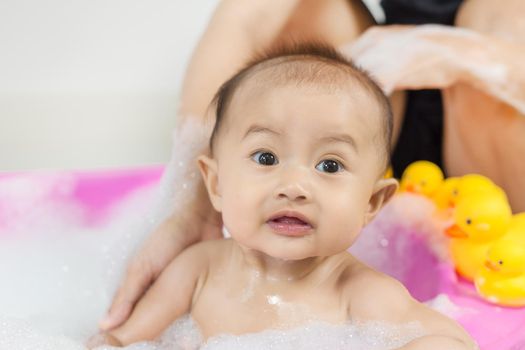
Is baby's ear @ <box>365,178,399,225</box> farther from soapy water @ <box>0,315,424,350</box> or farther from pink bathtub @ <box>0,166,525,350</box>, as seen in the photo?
pink bathtub @ <box>0,166,525,350</box>

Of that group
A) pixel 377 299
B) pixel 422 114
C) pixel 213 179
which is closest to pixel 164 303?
pixel 213 179

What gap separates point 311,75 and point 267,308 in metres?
0.29

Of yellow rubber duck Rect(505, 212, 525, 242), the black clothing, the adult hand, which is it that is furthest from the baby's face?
the black clothing

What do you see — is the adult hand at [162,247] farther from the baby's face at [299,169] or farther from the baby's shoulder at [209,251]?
the baby's face at [299,169]

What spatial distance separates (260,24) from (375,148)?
56 cm

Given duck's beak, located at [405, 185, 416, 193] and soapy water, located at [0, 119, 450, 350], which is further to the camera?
duck's beak, located at [405, 185, 416, 193]

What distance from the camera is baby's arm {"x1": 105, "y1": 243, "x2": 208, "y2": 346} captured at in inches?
41.7

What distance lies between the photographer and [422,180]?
53.6 inches

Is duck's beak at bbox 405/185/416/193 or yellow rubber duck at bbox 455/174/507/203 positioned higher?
yellow rubber duck at bbox 455/174/507/203

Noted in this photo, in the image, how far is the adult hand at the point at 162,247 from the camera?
3.56 feet

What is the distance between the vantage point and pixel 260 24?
1.42 metres

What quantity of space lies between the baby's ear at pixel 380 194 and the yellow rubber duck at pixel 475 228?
0.26 meters

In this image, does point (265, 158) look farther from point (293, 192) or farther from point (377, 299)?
point (377, 299)

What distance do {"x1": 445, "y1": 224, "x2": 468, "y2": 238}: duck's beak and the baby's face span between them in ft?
1.15
